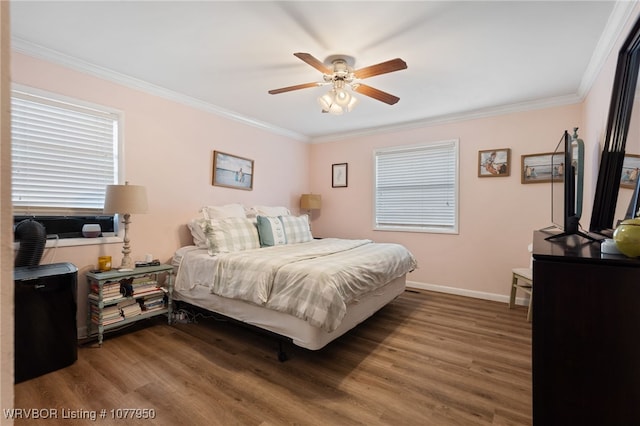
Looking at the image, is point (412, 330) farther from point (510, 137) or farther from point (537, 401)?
point (510, 137)

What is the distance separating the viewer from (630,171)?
1.58 meters

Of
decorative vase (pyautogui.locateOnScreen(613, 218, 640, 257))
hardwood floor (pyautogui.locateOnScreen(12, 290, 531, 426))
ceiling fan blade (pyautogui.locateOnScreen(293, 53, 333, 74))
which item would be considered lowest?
hardwood floor (pyautogui.locateOnScreen(12, 290, 531, 426))

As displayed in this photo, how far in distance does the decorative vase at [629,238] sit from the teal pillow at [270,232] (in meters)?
2.79

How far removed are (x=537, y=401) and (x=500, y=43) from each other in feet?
7.79

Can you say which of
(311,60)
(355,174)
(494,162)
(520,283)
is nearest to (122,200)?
(311,60)

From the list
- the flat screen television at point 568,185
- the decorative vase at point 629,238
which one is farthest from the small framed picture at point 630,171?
the decorative vase at point 629,238

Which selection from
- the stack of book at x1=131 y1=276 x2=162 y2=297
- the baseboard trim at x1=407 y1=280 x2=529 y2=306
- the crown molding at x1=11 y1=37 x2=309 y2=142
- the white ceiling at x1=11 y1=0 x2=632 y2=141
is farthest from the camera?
the baseboard trim at x1=407 y1=280 x2=529 y2=306

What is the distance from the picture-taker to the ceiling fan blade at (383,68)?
1987mm

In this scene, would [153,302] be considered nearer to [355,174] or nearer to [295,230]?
[295,230]

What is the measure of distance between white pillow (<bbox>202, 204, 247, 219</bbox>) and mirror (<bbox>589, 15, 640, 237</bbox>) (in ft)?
10.7

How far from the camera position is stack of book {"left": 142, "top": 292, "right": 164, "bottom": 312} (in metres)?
2.74

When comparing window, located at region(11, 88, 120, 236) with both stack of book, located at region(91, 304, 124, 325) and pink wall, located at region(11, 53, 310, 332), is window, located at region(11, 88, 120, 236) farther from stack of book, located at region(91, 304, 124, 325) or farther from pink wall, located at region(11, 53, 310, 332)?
stack of book, located at region(91, 304, 124, 325)

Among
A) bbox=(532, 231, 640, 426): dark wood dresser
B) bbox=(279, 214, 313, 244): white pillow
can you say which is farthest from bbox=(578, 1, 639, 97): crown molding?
bbox=(279, 214, 313, 244): white pillow

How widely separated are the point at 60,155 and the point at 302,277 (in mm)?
2361
